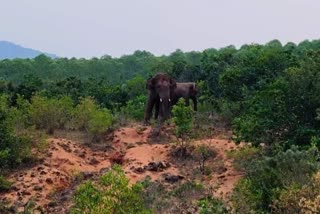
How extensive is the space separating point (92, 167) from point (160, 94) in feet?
16.1

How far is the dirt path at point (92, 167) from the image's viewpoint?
1305cm

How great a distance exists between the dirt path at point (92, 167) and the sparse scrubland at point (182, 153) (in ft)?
0.10

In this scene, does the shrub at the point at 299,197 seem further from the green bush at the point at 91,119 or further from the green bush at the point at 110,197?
the green bush at the point at 91,119

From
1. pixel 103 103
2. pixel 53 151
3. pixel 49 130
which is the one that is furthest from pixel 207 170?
pixel 103 103

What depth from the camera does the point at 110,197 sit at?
309 inches

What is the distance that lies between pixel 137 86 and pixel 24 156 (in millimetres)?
14737

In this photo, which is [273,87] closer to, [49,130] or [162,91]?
[162,91]

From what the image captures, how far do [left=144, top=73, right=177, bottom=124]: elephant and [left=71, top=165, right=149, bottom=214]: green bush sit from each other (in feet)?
36.7

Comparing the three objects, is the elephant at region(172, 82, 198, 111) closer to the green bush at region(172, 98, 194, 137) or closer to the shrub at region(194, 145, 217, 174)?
the green bush at region(172, 98, 194, 137)

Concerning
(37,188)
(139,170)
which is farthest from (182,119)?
(37,188)

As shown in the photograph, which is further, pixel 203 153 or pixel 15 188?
pixel 203 153

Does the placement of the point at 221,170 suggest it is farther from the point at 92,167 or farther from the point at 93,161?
the point at 93,161

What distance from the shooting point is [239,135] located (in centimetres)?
1427

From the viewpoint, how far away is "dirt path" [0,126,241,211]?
514 inches
